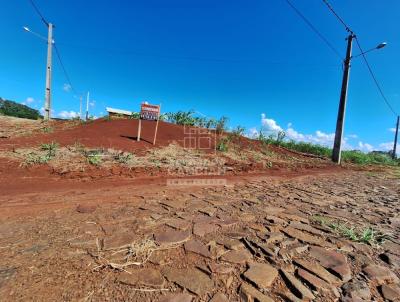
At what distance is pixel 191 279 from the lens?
5.89 ft

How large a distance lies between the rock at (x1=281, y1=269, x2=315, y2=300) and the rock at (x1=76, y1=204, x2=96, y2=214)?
232 cm

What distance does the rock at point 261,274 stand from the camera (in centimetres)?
179

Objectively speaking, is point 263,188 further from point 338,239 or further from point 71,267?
point 71,267

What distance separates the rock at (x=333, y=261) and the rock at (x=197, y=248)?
97 centimetres

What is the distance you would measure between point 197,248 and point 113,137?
6391mm

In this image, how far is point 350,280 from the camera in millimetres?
1903

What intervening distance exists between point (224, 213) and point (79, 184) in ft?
9.25

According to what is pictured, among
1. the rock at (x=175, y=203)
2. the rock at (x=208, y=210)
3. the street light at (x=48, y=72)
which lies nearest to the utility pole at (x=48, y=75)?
the street light at (x=48, y=72)

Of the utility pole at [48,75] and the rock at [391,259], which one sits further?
the utility pole at [48,75]

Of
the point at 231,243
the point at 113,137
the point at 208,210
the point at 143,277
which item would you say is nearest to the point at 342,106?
the point at 113,137

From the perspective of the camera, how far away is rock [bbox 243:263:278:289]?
1.79m

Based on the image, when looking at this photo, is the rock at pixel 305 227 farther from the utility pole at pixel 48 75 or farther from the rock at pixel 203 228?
the utility pole at pixel 48 75

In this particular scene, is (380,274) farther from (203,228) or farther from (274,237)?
(203,228)

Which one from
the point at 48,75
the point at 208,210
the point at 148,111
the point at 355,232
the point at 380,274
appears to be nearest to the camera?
the point at 380,274
